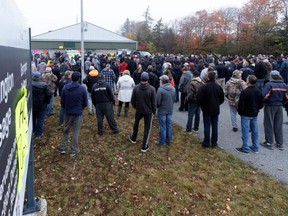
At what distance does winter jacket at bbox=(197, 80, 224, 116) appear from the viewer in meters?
6.97

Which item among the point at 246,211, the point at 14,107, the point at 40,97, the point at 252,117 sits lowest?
the point at 246,211

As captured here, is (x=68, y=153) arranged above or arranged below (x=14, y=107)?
below

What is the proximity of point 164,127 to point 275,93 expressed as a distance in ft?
10.4

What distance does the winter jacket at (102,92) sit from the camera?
7.41 m

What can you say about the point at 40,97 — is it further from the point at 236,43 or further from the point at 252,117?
the point at 236,43

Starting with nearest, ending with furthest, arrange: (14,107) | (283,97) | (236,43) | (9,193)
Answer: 1. (9,193)
2. (14,107)
3. (283,97)
4. (236,43)

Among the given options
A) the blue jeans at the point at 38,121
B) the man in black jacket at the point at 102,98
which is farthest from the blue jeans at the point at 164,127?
the blue jeans at the point at 38,121

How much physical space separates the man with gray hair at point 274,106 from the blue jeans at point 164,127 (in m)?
2.71

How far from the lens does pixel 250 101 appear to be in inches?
268

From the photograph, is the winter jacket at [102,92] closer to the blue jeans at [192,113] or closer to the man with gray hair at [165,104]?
the man with gray hair at [165,104]

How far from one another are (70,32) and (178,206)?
5702 cm

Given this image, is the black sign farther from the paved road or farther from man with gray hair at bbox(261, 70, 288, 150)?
man with gray hair at bbox(261, 70, 288, 150)

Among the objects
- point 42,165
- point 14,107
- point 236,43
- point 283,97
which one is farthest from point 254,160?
point 236,43

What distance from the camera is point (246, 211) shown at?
475cm
